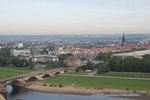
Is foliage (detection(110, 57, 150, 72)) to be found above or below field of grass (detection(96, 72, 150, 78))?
above

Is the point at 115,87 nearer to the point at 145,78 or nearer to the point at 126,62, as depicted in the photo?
the point at 145,78

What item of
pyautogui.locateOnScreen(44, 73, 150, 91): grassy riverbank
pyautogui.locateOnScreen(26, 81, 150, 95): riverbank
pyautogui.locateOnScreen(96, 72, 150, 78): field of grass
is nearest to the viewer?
pyautogui.locateOnScreen(26, 81, 150, 95): riverbank

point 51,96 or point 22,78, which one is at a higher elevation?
point 22,78

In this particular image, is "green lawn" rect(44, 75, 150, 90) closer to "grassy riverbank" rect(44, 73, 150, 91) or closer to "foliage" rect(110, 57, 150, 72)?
"grassy riverbank" rect(44, 73, 150, 91)

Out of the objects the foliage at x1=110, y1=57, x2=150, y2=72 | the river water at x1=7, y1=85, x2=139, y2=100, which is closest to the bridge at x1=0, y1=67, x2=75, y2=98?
the river water at x1=7, y1=85, x2=139, y2=100

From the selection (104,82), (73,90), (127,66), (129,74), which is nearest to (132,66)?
(127,66)

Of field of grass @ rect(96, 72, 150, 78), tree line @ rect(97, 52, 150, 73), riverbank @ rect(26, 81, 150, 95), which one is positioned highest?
tree line @ rect(97, 52, 150, 73)

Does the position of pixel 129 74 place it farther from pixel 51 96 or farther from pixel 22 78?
pixel 51 96

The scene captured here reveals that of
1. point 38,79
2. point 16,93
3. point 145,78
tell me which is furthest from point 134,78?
point 16,93

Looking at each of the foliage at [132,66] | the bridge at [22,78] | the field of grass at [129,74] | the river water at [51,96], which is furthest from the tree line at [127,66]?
the river water at [51,96]
